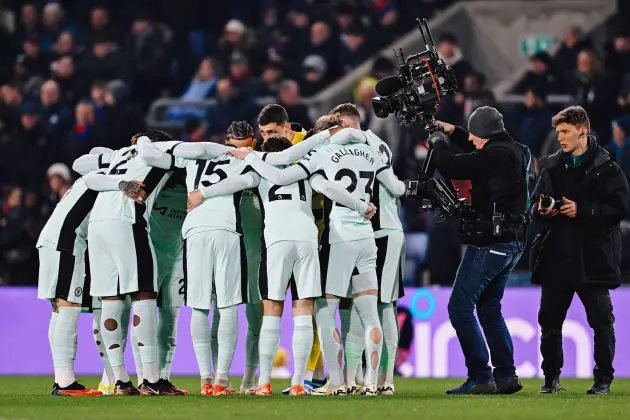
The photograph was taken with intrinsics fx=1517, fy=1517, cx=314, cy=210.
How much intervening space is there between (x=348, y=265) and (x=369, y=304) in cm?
35

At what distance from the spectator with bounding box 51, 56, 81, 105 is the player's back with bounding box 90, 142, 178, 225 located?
9557 mm

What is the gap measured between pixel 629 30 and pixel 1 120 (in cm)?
871

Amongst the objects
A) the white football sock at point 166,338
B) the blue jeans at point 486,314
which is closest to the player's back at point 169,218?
the white football sock at point 166,338

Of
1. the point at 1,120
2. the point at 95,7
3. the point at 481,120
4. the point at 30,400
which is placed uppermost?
the point at 95,7

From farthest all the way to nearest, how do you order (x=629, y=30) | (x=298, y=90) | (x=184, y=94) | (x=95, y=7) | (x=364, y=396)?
(x=95, y=7) → (x=184, y=94) → (x=298, y=90) → (x=629, y=30) → (x=364, y=396)

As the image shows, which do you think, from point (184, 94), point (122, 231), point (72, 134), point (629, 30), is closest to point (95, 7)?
point (184, 94)

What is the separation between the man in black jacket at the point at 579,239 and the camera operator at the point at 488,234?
0.32m

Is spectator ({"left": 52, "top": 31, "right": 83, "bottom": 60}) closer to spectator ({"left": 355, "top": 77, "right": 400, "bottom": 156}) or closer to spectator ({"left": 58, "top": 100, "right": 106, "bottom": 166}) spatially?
spectator ({"left": 58, "top": 100, "right": 106, "bottom": 166})

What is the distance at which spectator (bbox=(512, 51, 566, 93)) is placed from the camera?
63.1ft

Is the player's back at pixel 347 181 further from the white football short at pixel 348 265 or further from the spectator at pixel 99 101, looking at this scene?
the spectator at pixel 99 101

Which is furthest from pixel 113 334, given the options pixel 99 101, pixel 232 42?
pixel 232 42

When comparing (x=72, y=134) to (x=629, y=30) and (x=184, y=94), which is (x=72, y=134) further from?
(x=629, y=30)

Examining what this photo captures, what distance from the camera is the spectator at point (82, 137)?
1998 centimetres

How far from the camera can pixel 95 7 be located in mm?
24297
